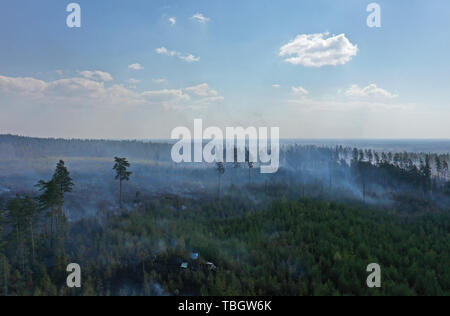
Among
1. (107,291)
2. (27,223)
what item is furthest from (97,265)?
(27,223)

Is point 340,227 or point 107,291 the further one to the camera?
point 340,227

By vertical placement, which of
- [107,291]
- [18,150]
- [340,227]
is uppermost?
[18,150]

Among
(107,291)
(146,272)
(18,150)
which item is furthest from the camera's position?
(18,150)

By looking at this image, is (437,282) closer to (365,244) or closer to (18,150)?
(365,244)

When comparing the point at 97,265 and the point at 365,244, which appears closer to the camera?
the point at 97,265

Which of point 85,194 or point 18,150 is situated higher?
point 18,150

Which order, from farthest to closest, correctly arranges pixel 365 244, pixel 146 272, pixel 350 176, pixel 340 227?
pixel 350 176
pixel 340 227
pixel 365 244
pixel 146 272
